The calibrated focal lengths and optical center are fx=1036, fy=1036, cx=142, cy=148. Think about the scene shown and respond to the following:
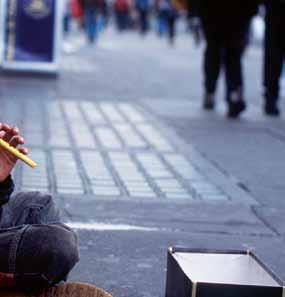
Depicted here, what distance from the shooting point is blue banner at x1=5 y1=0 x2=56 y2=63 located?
1179cm

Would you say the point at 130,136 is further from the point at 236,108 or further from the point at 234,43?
the point at 234,43

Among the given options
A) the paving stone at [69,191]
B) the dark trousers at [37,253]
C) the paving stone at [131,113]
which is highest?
the dark trousers at [37,253]

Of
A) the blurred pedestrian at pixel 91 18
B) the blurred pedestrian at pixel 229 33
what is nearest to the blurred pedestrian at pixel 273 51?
the blurred pedestrian at pixel 229 33

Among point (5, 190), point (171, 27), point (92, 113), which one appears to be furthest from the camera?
point (171, 27)

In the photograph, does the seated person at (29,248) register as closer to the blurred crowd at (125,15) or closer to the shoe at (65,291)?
the shoe at (65,291)

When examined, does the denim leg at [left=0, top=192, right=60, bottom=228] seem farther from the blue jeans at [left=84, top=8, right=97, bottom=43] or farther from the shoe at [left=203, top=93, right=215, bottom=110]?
the blue jeans at [left=84, top=8, right=97, bottom=43]

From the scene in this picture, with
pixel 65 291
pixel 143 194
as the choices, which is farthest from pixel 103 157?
pixel 65 291

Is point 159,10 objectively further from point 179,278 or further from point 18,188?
point 179,278

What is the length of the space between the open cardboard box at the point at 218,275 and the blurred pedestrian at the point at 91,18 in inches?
768

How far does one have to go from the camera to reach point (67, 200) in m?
5.14

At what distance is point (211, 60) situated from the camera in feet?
29.9

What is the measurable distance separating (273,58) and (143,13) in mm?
23677

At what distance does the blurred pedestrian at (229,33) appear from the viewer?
8.84 metres

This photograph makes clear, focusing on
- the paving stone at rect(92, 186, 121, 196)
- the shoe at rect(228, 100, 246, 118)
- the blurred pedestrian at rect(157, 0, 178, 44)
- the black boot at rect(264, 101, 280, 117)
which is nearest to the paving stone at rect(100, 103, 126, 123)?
the shoe at rect(228, 100, 246, 118)
